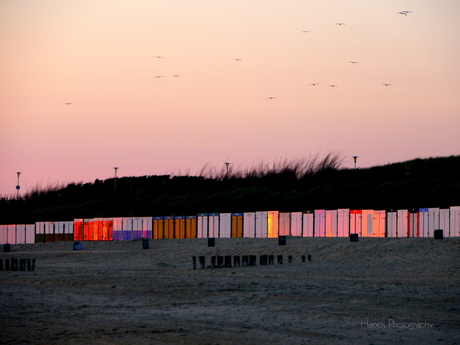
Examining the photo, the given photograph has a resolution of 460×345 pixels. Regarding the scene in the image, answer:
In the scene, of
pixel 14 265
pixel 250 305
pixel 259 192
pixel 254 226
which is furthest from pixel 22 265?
pixel 259 192

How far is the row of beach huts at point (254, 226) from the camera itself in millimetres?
41531

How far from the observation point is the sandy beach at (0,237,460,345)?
36.8 feet

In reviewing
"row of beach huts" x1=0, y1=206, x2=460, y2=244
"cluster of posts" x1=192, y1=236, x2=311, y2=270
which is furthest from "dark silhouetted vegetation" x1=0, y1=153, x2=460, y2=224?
"cluster of posts" x1=192, y1=236, x2=311, y2=270

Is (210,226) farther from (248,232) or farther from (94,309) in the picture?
(94,309)

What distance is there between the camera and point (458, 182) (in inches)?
2112

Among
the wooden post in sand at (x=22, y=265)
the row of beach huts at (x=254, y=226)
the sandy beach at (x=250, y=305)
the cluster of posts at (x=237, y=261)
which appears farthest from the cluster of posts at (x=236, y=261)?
the row of beach huts at (x=254, y=226)

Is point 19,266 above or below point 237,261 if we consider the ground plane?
below

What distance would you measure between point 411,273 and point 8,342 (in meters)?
14.6

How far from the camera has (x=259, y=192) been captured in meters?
67.1

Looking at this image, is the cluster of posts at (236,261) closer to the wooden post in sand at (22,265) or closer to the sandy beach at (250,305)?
the sandy beach at (250,305)

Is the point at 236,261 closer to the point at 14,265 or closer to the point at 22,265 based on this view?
the point at 22,265

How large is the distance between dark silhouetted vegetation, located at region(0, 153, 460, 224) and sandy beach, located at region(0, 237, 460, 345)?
94.8 feet

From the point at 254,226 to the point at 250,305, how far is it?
36.3m

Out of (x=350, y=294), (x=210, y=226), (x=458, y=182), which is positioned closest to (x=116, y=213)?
(x=210, y=226)
